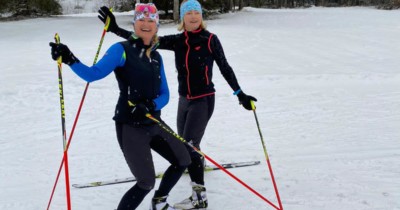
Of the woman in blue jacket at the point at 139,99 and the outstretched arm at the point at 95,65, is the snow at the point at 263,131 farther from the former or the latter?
the outstretched arm at the point at 95,65

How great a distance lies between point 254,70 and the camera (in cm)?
1185

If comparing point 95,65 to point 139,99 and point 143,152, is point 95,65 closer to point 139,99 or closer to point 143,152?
point 139,99

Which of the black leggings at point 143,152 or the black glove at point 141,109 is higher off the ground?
the black glove at point 141,109

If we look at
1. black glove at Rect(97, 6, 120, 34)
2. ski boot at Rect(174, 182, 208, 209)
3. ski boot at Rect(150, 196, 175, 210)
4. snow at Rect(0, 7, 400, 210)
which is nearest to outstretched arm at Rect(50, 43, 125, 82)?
black glove at Rect(97, 6, 120, 34)

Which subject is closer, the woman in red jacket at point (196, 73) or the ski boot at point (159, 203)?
the ski boot at point (159, 203)

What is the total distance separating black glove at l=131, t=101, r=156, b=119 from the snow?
4.81 feet

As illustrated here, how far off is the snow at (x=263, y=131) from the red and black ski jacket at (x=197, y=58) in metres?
1.25

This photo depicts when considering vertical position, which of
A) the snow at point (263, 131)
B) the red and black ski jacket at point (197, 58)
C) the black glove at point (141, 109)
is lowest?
the snow at point (263, 131)

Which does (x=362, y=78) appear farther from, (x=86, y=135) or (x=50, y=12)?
(x=50, y=12)

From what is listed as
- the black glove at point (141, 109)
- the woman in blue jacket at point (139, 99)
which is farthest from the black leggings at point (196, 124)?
the black glove at point (141, 109)

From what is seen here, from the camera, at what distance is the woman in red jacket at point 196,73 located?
421cm

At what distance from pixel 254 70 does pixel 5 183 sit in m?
8.26

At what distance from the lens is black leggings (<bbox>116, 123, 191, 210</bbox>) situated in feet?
10.9

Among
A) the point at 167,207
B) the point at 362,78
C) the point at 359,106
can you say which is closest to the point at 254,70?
the point at 362,78
